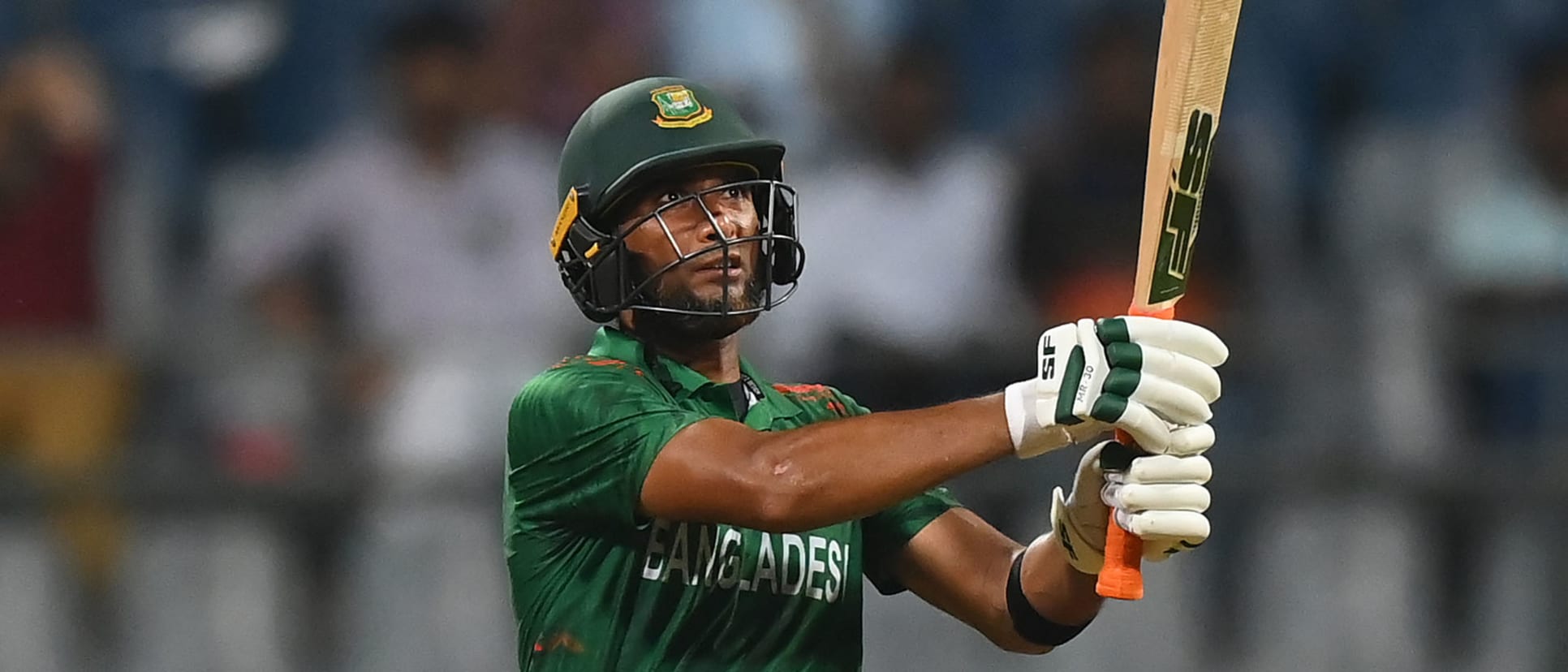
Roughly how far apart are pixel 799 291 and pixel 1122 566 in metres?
3.83

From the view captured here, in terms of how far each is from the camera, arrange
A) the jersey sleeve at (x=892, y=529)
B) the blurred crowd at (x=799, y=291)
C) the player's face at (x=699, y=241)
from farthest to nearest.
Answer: the blurred crowd at (x=799, y=291) → the jersey sleeve at (x=892, y=529) → the player's face at (x=699, y=241)

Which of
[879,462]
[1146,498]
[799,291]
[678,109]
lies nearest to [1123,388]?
[1146,498]

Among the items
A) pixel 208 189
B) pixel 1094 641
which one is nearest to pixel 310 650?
pixel 208 189

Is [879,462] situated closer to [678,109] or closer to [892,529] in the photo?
[892,529]

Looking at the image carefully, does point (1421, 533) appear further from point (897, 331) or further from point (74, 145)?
point (74, 145)

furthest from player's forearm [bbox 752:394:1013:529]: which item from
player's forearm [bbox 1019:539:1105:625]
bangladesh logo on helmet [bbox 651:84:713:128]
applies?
bangladesh logo on helmet [bbox 651:84:713:128]

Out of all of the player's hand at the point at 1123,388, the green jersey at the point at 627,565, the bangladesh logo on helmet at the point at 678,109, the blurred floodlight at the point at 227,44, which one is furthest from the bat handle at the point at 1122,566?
the blurred floodlight at the point at 227,44

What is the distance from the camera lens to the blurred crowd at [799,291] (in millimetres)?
6809

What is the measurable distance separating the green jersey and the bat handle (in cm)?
50

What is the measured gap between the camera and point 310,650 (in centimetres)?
717

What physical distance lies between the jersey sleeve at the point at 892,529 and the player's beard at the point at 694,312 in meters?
0.36

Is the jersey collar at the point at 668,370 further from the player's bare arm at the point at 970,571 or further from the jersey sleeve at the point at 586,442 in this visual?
the player's bare arm at the point at 970,571

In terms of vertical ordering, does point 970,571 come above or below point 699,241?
below

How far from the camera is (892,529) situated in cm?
412
